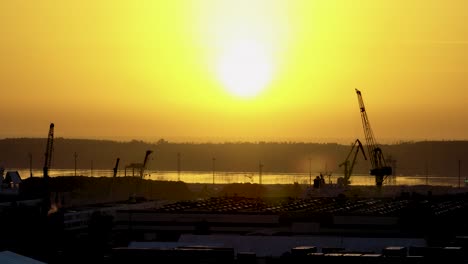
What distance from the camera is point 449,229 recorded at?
2719 inches

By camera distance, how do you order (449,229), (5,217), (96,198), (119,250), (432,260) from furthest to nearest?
1. (96,198)
2. (5,217)
3. (449,229)
4. (119,250)
5. (432,260)

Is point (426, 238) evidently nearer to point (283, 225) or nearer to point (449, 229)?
point (449, 229)

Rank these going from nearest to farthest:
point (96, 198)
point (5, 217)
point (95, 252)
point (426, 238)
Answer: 1. point (95, 252)
2. point (426, 238)
3. point (5, 217)
4. point (96, 198)

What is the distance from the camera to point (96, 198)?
155500 millimetres

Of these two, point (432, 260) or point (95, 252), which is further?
point (95, 252)

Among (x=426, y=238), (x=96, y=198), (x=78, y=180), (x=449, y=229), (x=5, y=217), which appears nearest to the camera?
(x=426, y=238)

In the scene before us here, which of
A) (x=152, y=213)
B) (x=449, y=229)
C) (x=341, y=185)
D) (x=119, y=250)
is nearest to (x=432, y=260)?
(x=119, y=250)

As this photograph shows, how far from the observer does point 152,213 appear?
76875 mm

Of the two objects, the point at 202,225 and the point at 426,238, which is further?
the point at 202,225

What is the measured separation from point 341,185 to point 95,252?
4082 inches

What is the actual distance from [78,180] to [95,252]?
416ft

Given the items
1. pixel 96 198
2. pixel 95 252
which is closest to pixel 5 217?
pixel 95 252

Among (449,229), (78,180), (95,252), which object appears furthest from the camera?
(78,180)

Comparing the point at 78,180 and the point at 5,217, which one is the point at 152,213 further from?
the point at 78,180
